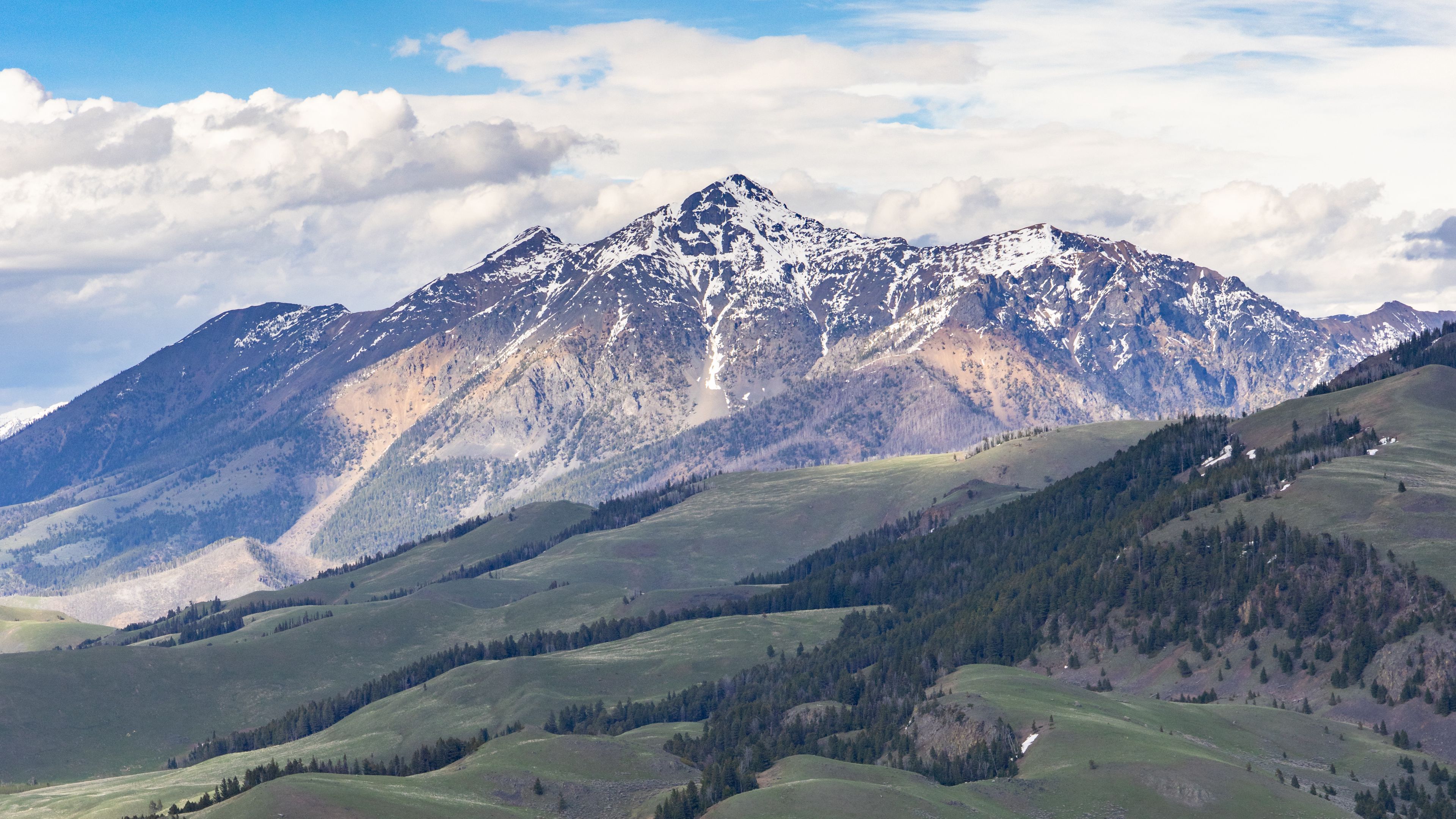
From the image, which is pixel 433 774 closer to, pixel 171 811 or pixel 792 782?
pixel 171 811

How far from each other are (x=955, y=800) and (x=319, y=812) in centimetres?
7014

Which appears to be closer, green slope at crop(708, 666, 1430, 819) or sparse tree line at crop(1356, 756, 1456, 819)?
green slope at crop(708, 666, 1430, 819)

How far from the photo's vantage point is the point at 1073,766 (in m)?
188

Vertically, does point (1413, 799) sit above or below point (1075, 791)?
below

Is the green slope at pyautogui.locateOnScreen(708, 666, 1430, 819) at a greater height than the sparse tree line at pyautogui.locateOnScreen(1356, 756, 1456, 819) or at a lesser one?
greater

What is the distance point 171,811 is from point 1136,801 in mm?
110244

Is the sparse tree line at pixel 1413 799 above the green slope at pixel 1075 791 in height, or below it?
below

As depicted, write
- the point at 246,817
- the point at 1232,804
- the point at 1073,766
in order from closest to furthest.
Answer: the point at 246,817, the point at 1232,804, the point at 1073,766

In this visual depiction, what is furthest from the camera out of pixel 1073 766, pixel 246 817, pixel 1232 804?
pixel 1073 766

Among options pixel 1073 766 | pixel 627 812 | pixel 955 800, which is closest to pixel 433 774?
pixel 627 812

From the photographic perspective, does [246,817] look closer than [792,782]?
Yes

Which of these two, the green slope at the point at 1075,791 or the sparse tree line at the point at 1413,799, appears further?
the sparse tree line at the point at 1413,799

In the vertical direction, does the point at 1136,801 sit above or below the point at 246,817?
below

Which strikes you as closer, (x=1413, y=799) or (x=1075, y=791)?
(x=1075, y=791)
